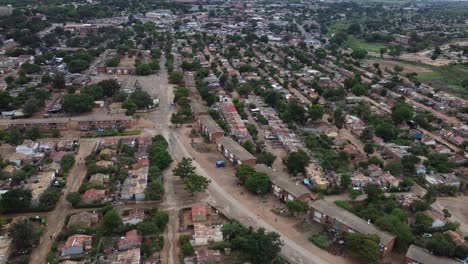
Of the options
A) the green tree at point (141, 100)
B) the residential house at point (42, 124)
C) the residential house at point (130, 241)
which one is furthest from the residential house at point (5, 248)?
the green tree at point (141, 100)

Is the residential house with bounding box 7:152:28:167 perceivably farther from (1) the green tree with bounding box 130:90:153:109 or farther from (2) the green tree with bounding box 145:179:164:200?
(1) the green tree with bounding box 130:90:153:109

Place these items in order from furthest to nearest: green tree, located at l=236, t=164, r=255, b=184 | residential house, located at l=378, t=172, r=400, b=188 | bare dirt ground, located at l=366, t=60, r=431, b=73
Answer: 1. bare dirt ground, located at l=366, t=60, r=431, b=73
2. residential house, located at l=378, t=172, r=400, b=188
3. green tree, located at l=236, t=164, r=255, b=184

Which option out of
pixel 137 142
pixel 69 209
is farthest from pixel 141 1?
pixel 69 209

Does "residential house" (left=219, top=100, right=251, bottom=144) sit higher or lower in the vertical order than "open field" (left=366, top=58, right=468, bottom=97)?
higher

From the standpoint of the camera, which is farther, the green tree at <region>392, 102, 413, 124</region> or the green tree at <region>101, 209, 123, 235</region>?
the green tree at <region>392, 102, 413, 124</region>

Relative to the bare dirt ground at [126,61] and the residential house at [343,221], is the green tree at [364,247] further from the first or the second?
the bare dirt ground at [126,61]

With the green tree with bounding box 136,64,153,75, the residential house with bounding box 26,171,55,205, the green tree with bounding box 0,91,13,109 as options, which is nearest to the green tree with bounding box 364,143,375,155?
the residential house with bounding box 26,171,55,205

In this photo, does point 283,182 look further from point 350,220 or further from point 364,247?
point 364,247
